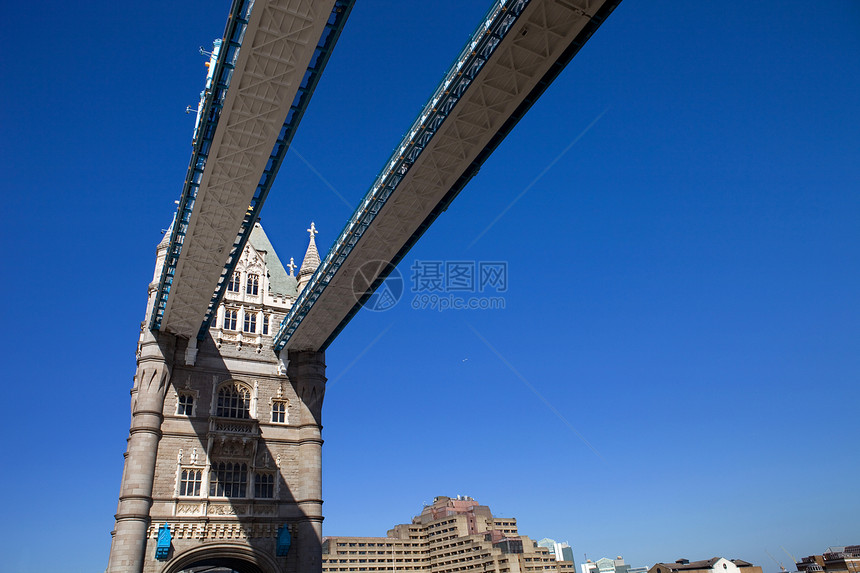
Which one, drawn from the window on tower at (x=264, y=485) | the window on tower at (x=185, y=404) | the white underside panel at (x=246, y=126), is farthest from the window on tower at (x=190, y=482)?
the white underside panel at (x=246, y=126)

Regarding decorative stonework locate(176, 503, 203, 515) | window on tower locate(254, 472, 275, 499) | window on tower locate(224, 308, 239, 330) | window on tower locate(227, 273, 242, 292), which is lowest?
decorative stonework locate(176, 503, 203, 515)

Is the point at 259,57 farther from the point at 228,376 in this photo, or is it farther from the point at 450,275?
the point at 228,376

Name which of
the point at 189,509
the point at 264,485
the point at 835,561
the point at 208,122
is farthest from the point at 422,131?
the point at 835,561

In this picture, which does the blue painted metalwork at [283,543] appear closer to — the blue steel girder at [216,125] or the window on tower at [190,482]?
the window on tower at [190,482]

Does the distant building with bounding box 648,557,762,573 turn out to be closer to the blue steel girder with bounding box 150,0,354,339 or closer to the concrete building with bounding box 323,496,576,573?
the concrete building with bounding box 323,496,576,573

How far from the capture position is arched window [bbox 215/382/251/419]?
46.9m

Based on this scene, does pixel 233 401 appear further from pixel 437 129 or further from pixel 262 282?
pixel 437 129

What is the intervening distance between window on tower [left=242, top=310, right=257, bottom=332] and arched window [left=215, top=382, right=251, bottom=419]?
4.94m

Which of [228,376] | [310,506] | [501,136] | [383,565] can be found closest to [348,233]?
[501,136]

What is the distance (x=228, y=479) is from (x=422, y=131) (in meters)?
28.9

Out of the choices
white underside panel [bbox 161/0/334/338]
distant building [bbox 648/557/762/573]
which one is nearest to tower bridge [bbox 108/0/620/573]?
white underside panel [bbox 161/0/334/338]

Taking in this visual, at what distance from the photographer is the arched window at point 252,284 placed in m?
52.1

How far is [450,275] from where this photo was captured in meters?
40.2

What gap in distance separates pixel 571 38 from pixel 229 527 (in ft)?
122
